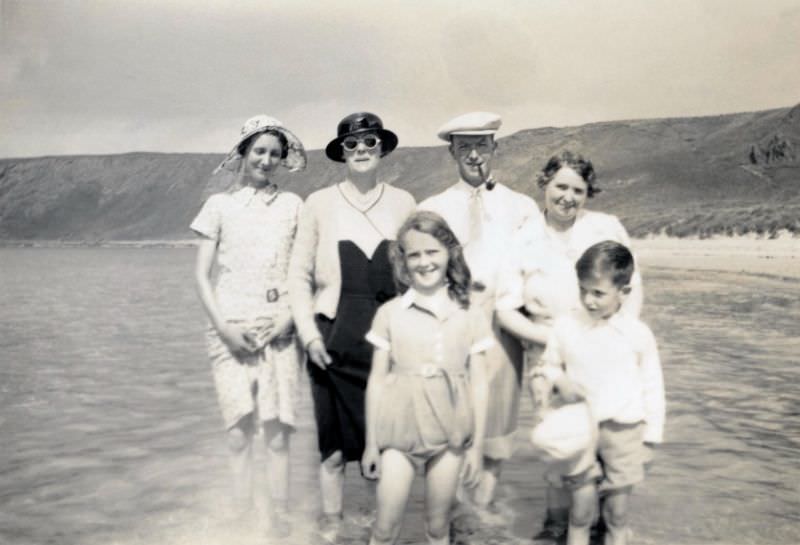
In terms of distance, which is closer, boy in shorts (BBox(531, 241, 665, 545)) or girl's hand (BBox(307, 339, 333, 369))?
boy in shorts (BBox(531, 241, 665, 545))

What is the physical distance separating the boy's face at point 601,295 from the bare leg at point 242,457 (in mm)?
1404

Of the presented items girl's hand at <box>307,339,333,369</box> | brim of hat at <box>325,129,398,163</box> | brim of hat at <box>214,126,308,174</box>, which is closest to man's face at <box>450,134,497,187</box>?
brim of hat at <box>325,129,398,163</box>

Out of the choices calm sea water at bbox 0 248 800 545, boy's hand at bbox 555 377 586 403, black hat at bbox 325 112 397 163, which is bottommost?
calm sea water at bbox 0 248 800 545

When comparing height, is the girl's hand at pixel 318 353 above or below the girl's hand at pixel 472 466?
above

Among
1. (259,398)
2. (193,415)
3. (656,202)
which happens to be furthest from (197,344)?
(656,202)

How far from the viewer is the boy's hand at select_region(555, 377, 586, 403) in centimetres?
275

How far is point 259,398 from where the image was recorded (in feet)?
10.6

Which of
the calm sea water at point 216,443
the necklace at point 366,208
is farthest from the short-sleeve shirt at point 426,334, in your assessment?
the calm sea water at point 216,443

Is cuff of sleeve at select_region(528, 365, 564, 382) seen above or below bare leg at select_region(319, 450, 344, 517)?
above

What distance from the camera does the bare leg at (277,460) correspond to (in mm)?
3301

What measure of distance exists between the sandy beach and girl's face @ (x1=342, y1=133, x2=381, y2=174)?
11046mm

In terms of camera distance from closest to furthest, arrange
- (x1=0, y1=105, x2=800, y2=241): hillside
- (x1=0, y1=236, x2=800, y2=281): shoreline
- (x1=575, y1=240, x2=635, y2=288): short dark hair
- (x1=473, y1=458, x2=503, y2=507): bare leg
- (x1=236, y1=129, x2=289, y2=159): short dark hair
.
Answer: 1. (x1=575, y1=240, x2=635, y2=288): short dark hair
2. (x1=236, y1=129, x2=289, y2=159): short dark hair
3. (x1=473, y1=458, x2=503, y2=507): bare leg
4. (x1=0, y1=236, x2=800, y2=281): shoreline
5. (x1=0, y1=105, x2=800, y2=241): hillside

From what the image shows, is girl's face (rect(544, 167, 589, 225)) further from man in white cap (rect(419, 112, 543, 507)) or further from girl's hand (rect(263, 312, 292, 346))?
girl's hand (rect(263, 312, 292, 346))

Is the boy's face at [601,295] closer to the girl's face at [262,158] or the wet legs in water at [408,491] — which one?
the wet legs in water at [408,491]
